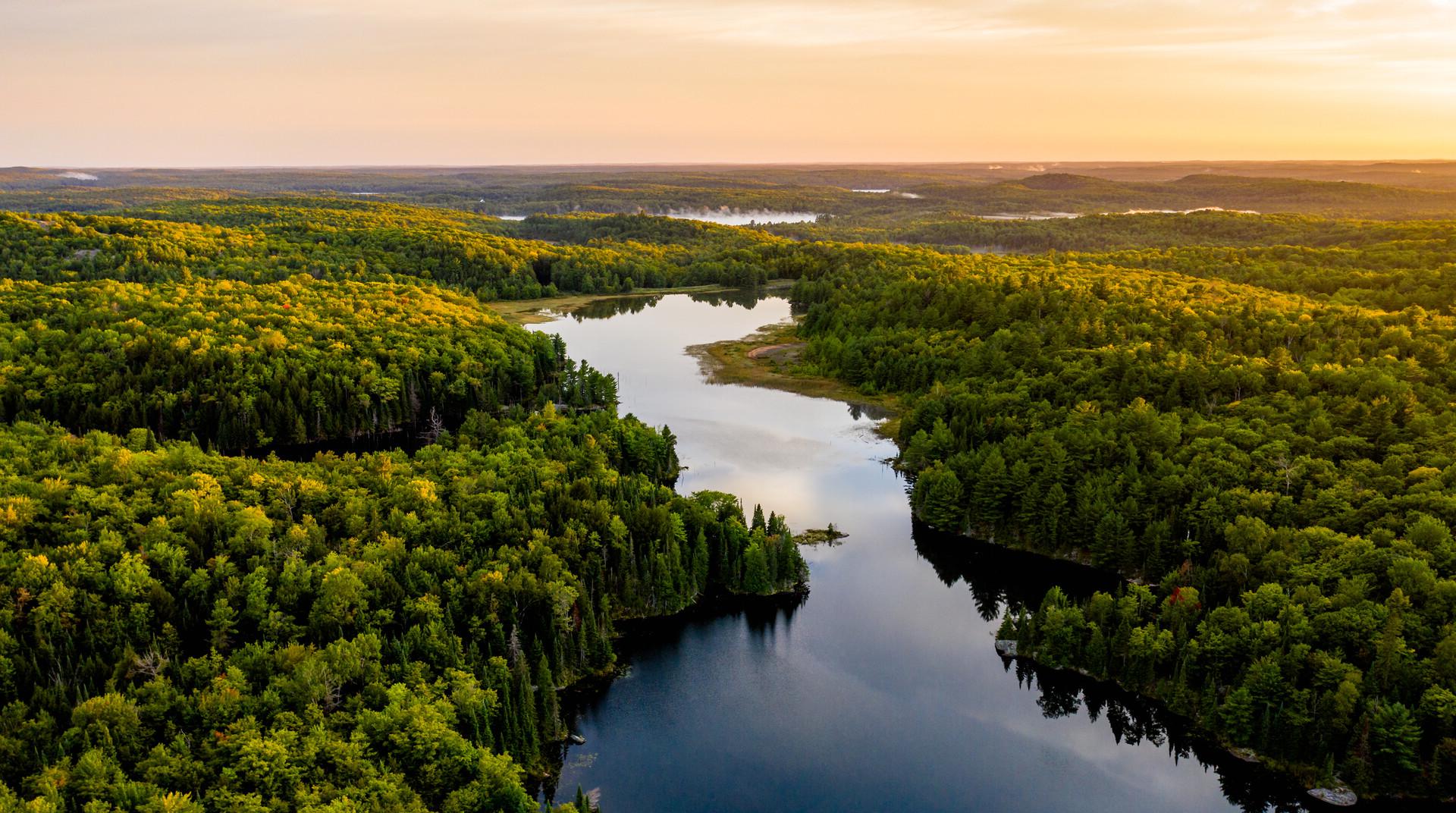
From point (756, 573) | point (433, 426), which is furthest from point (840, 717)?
point (433, 426)

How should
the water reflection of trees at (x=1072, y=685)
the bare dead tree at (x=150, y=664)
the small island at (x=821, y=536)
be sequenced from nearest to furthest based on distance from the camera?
the bare dead tree at (x=150, y=664), the water reflection of trees at (x=1072, y=685), the small island at (x=821, y=536)

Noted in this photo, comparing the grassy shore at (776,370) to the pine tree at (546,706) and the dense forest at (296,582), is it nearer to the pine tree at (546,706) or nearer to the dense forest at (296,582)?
the dense forest at (296,582)

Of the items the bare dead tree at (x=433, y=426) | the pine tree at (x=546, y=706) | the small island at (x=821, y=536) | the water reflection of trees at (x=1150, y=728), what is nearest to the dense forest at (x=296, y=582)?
the pine tree at (x=546, y=706)

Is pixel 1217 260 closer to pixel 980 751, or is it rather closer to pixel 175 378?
pixel 980 751

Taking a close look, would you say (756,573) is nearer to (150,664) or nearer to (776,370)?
(150,664)

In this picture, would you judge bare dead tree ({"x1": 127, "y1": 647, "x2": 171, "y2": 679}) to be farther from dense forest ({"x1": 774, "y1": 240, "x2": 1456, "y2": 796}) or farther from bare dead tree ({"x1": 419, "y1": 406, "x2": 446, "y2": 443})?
bare dead tree ({"x1": 419, "y1": 406, "x2": 446, "y2": 443})
